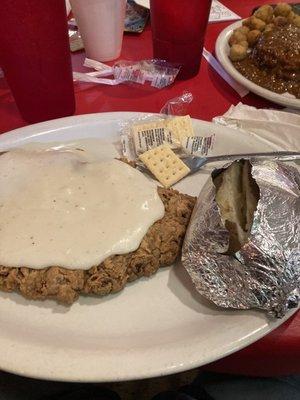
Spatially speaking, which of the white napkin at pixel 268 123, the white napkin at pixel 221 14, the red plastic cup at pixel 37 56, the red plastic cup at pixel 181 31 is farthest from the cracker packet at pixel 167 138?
the white napkin at pixel 221 14

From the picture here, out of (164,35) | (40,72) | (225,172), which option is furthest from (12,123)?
(225,172)

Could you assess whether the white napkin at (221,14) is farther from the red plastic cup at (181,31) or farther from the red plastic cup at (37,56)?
the red plastic cup at (37,56)

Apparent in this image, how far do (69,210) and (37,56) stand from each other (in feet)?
1.61

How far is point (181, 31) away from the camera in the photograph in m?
1.33

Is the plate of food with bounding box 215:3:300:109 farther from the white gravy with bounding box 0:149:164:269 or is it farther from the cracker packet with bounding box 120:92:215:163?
the white gravy with bounding box 0:149:164:269

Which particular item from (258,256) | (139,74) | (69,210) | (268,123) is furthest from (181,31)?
(258,256)

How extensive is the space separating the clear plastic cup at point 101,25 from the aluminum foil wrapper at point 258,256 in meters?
0.86

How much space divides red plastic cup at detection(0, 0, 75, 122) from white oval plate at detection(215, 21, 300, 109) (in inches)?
22.0

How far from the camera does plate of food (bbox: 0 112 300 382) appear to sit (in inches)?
26.8

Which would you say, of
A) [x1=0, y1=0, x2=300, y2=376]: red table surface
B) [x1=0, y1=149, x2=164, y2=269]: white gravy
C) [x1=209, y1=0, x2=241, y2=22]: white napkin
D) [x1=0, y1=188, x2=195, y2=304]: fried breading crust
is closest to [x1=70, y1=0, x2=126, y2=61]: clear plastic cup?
[x1=0, y1=0, x2=300, y2=376]: red table surface

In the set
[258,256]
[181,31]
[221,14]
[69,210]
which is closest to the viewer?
[258,256]

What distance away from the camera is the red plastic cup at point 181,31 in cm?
A: 128

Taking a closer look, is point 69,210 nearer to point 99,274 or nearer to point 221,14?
point 99,274

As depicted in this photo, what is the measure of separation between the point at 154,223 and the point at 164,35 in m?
0.81
